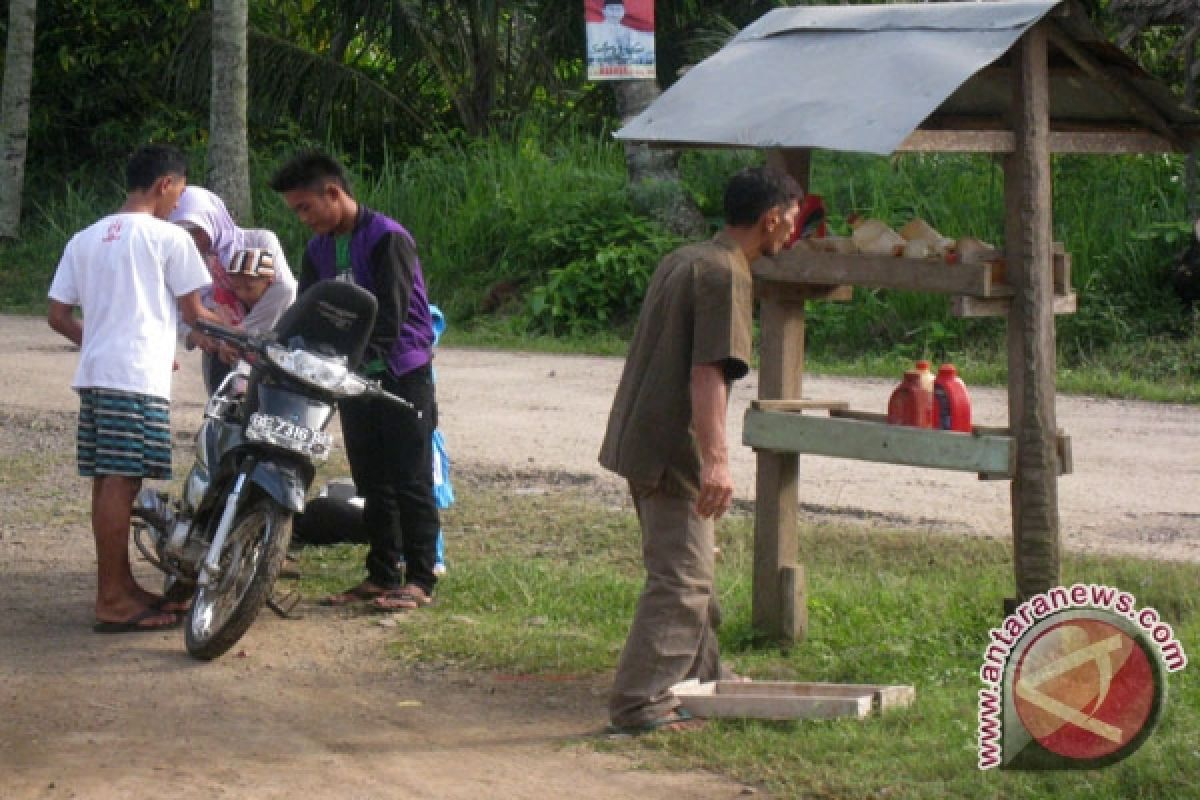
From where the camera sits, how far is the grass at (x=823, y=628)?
495 centimetres

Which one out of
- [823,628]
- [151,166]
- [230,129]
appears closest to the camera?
[823,628]

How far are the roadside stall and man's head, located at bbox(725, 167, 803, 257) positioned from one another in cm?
22

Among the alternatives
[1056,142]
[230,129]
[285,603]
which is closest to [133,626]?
[285,603]

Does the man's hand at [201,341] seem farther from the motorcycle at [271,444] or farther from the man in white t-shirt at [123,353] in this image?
the motorcycle at [271,444]

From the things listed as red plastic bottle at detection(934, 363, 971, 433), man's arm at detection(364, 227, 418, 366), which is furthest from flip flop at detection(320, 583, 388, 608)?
red plastic bottle at detection(934, 363, 971, 433)

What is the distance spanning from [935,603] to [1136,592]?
76 cm

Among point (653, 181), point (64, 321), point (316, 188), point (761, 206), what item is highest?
point (653, 181)

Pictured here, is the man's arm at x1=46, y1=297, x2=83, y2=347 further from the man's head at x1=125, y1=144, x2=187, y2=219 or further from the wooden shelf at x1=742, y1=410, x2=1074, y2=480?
the wooden shelf at x1=742, y1=410, x2=1074, y2=480

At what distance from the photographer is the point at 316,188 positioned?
22.5 ft

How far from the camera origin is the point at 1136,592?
22.8 ft

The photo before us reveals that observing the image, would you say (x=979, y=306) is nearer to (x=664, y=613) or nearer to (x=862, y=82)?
(x=862, y=82)

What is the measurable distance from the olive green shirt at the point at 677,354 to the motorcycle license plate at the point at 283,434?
1.29m

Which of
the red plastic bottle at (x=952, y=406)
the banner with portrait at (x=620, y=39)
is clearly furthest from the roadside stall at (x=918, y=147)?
the banner with portrait at (x=620, y=39)

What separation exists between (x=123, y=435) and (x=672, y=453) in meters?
2.27
